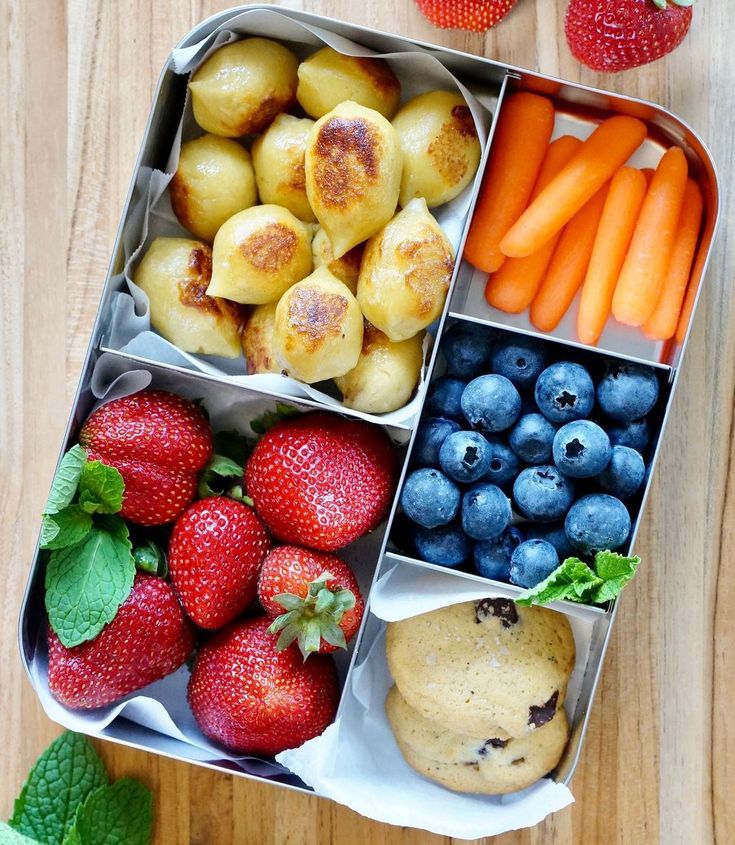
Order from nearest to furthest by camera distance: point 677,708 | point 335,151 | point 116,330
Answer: point 335,151 < point 116,330 < point 677,708

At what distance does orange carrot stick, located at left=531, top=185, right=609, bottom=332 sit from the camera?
127cm

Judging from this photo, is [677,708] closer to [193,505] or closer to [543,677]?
[543,677]

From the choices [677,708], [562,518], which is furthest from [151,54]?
[677,708]

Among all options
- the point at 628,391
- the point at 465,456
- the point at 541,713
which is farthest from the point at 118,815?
the point at 628,391

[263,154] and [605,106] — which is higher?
[605,106]

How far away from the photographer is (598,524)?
1121 millimetres

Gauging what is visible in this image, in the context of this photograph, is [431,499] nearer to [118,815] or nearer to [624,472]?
[624,472]

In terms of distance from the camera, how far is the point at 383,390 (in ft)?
3.92

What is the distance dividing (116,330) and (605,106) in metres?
0.76

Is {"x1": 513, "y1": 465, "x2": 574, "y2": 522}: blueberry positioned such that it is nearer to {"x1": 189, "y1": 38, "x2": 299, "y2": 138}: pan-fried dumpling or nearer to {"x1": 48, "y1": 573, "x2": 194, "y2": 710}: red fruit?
{"x1": 48, "y1": 573, "x2": 194, "y2": 710}: red fruit

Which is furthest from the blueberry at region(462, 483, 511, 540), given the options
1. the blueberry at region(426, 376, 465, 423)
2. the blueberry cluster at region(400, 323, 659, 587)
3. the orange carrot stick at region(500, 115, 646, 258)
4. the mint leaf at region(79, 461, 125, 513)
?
the mint leaf at region(79, 461, 125, 513)

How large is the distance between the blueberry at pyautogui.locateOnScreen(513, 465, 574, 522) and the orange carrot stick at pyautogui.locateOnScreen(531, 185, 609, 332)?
239mm

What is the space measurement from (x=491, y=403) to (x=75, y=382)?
0.65m

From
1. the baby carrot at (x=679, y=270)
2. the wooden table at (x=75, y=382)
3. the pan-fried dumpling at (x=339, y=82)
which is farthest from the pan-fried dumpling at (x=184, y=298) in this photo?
the baby carrot at (x=679, y=270)
